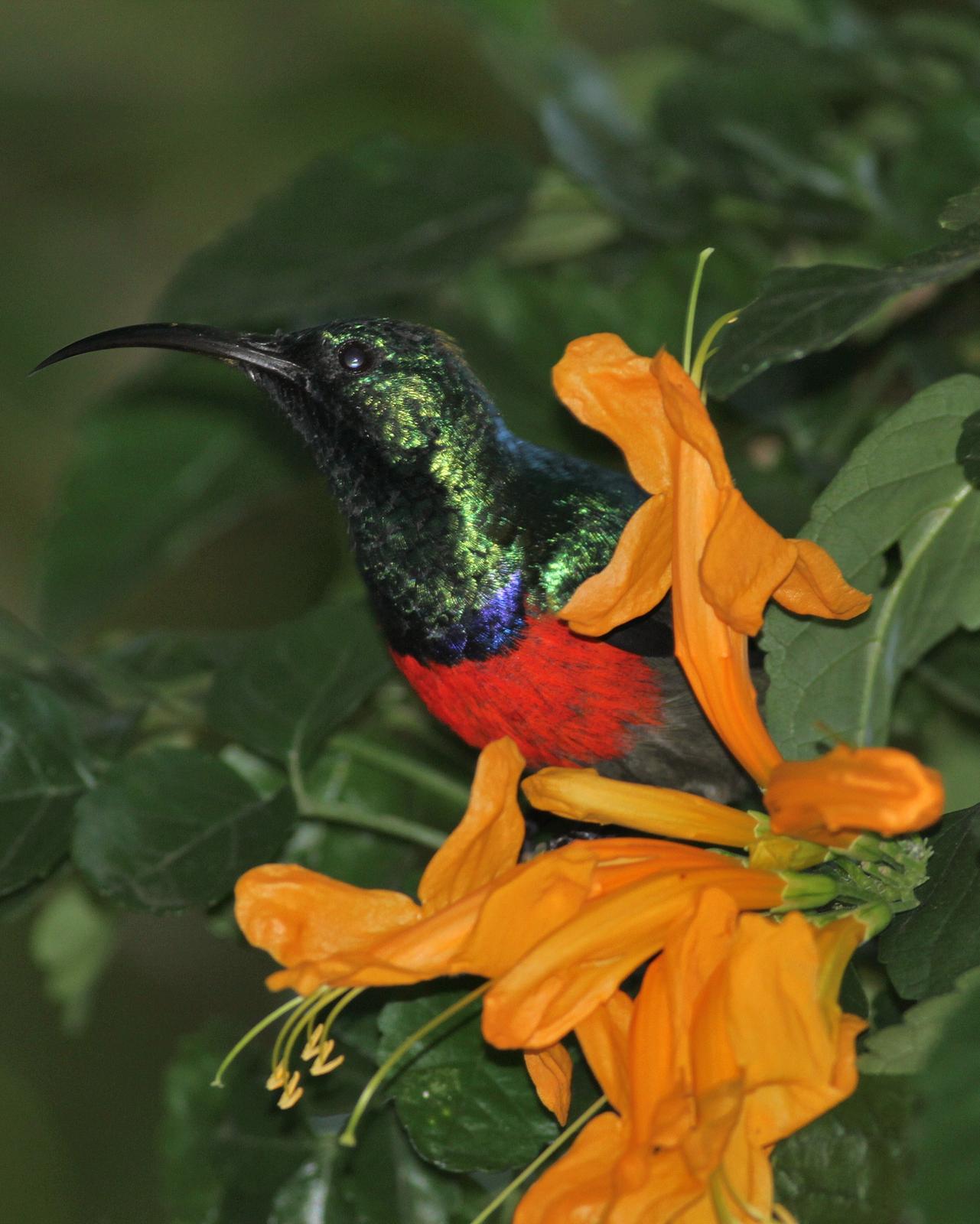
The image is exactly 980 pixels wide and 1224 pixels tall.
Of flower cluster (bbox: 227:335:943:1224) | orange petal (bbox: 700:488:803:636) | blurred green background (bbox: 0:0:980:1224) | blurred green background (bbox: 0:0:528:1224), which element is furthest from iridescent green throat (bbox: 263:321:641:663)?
blurred green background (bbox: 0:0:528:1224)

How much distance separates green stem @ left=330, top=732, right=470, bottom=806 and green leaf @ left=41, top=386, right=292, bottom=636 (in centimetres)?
94

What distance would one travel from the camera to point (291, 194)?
2.83m

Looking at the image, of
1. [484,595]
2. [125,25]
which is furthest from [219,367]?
[125,25]

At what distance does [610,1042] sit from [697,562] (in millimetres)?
462

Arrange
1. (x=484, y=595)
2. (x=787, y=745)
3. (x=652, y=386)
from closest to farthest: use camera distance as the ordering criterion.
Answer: (x=652, y=386) < (x=787, y=745) < (x=484, y=595)

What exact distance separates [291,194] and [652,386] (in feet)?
4.89

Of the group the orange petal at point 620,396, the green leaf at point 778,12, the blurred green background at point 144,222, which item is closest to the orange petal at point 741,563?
the orange petal at point 620,396

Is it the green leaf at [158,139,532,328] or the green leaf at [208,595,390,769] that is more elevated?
the green leaf at [158,139,532,328]

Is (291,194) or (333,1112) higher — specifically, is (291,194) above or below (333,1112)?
above

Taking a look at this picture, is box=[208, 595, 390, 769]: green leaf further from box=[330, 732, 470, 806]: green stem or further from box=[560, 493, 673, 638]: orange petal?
box=[560, 493, 673, 638]: orange petal

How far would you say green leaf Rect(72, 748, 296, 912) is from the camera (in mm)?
1906

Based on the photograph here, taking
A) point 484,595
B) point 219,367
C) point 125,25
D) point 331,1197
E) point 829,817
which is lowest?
point 331,1197

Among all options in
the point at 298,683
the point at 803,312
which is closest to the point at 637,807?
the point at 803,312

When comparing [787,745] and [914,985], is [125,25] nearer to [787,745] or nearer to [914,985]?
[787,745]
